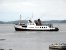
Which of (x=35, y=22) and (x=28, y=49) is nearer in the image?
(x=28, y=49)

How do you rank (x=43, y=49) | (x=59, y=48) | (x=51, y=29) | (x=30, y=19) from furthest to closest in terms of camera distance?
(x=30, y=19) → (x=51, y=29) → (x=43, y=49) → (x=59, y=48)

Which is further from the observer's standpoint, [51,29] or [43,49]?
[51,29]

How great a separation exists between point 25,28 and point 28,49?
3100 inches

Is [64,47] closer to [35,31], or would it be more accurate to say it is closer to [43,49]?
[43,49]

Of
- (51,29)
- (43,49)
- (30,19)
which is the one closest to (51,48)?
(43,49)

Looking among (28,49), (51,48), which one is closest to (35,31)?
(28,49)

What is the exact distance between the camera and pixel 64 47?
40.2 m

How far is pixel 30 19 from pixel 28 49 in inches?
3283

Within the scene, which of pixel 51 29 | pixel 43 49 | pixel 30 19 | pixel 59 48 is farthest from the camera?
pixel 30 19

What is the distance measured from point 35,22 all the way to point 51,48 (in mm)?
89893

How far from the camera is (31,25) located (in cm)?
12694

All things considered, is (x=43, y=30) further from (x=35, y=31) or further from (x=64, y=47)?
(x=64, y=47)

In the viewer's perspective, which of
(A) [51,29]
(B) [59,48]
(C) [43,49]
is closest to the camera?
(B) [59,48]

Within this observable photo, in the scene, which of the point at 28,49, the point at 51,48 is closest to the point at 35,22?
the point at 28,49
